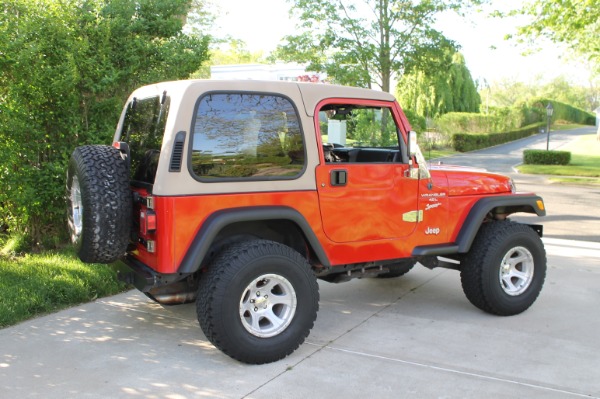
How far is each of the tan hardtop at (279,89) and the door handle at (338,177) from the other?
0.47m

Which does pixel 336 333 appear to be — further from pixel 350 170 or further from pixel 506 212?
pixel 506 212

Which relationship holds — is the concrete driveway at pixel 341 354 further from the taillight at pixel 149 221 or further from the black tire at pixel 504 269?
the taillight at pixel 149 221

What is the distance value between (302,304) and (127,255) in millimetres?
1424

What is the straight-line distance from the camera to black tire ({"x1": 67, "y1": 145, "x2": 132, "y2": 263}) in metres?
3.59

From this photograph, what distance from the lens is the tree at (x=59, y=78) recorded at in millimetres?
5805

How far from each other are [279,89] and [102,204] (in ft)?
4.82

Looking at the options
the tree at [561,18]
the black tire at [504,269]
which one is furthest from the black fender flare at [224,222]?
the tree at [561,18]

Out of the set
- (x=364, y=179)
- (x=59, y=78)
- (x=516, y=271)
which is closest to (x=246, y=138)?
(x=364, y=179)

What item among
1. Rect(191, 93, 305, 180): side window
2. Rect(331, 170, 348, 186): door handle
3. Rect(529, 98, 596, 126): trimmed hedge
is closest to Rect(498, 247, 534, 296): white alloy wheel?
Rect(331, 170, 348, 186): door handle

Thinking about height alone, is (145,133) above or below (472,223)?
above

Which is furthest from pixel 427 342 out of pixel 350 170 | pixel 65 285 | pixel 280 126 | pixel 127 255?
pixel 65 285

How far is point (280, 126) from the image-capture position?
3941 millimetres

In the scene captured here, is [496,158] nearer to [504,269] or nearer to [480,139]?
[480,139]

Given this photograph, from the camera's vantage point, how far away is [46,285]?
5.02m
